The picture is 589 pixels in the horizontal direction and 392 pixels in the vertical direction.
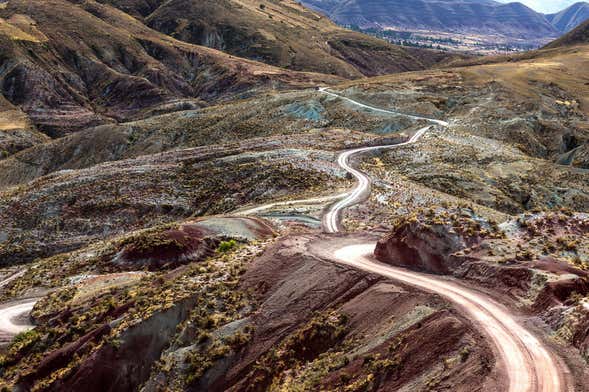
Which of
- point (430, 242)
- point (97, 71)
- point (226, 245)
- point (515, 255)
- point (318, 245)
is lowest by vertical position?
point (97, 71)

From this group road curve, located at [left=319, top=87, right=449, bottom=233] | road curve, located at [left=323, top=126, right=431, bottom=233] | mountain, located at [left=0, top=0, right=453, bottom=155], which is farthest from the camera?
mountain, located at [left=0, top=0, right=453, bottom=155]

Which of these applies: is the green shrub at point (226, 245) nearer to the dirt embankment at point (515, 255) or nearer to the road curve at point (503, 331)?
the road curve at point (503, 331)

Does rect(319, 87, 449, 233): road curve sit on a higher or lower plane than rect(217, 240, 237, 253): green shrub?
higher

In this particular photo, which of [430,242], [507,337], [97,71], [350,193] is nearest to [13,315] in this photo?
[430,242]

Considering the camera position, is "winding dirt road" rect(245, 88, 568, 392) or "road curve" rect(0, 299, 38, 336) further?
"road curve" rect(0, 299, 38, 336)

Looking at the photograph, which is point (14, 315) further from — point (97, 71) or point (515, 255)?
point (97, 71)

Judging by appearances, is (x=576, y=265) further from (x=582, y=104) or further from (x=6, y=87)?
(x=6, y=87)

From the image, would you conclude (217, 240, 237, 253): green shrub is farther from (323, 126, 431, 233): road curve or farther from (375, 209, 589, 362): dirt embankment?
(375, 209, 589, 362): dirt embankment

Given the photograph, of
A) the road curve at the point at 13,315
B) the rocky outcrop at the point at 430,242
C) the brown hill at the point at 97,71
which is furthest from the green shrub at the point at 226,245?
the brown hill at the point at 97,71

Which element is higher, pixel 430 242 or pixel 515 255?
pixel 515 255


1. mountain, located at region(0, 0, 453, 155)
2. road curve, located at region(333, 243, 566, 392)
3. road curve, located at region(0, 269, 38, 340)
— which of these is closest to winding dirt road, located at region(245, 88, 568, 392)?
road curve, located at region(333, 243, 566, 392)
